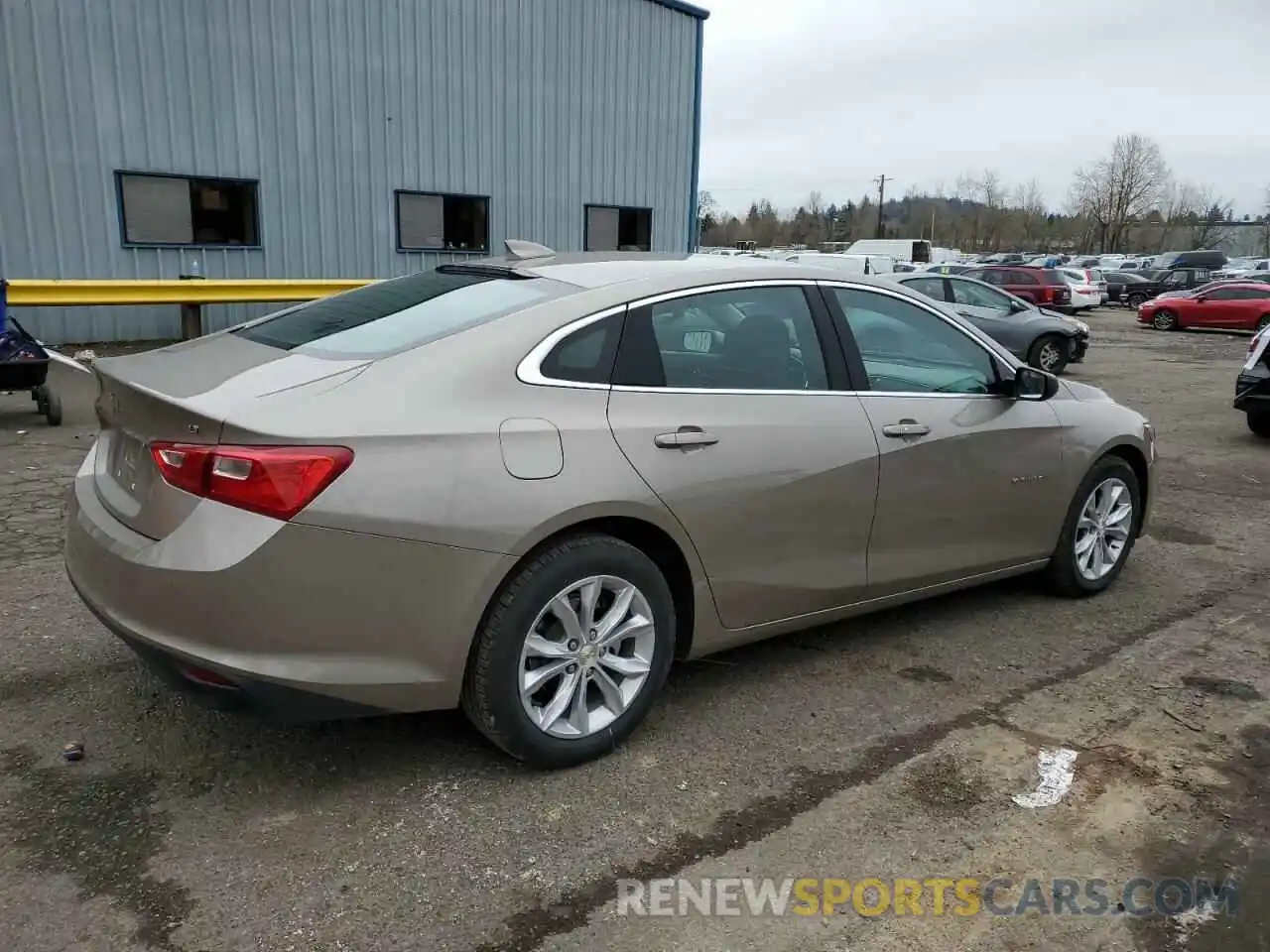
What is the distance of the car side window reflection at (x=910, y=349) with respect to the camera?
3.99 meters

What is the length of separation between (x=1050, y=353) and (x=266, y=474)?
15149 millimetres

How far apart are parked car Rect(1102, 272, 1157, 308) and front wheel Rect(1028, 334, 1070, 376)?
79.7ft

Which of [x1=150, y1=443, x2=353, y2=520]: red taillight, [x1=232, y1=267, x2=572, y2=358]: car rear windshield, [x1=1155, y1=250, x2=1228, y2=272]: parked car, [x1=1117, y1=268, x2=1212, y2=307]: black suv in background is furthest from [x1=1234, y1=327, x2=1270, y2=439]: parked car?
[x1=1155, y1=250, x2=1228, y2=272]: parked car

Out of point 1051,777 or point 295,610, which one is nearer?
point 295,610

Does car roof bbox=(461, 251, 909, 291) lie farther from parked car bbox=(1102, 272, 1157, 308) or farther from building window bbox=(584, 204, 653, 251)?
parked car bbox=(1102, 272, 1157, 308)

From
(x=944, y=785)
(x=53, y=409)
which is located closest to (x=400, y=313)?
(x=944, y=785)

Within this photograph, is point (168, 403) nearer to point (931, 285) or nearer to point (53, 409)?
point (53, 409)

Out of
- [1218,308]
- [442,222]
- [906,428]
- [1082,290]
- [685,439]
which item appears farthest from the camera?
[1082,290]

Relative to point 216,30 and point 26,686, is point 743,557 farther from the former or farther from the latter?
point 216,30

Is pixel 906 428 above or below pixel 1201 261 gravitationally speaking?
below

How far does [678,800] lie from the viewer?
3051mm

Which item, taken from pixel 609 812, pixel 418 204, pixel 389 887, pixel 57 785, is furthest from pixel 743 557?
pixel 418 204

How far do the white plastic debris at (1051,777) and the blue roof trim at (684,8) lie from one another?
16726 millimetres

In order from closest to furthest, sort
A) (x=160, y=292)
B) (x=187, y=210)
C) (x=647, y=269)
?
(x=647, y=269) → (x=160, y=292) → (x=187, y=210)
